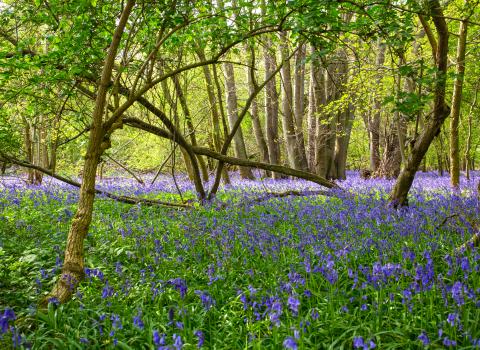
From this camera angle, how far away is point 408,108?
4.25 metres

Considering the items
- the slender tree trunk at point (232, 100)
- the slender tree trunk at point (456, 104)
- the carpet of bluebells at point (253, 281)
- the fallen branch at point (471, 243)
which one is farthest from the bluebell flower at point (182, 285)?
the slender tree trunk at point (232, 100)

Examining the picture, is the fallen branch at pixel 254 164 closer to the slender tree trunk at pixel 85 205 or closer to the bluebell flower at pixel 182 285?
the slender tree trunk at pixel 85 205

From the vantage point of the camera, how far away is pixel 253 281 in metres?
3.99

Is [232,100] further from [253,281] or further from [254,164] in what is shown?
[253,281]

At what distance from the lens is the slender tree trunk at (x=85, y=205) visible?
3.59m

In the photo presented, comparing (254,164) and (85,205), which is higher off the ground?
(254,164)

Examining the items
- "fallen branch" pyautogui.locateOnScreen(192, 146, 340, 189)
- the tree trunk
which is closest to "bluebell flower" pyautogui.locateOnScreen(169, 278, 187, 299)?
the tree trunk

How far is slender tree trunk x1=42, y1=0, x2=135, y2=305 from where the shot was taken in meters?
3.59

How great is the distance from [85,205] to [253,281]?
1943 millimetres

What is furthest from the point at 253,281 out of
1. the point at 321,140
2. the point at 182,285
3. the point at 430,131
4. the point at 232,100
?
the point at 232,100

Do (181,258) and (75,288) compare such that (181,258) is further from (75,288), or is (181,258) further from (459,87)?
(459,87)

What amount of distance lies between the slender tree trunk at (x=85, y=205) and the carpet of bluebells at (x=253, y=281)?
0.20m

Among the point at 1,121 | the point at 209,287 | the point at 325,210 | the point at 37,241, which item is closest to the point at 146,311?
the point at 209,287

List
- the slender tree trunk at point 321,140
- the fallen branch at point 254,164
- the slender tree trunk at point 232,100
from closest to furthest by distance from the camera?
the fallen branch at point 254,164
the slender tree trunk at point 321,140
the slender tree trunk at point 232,100
